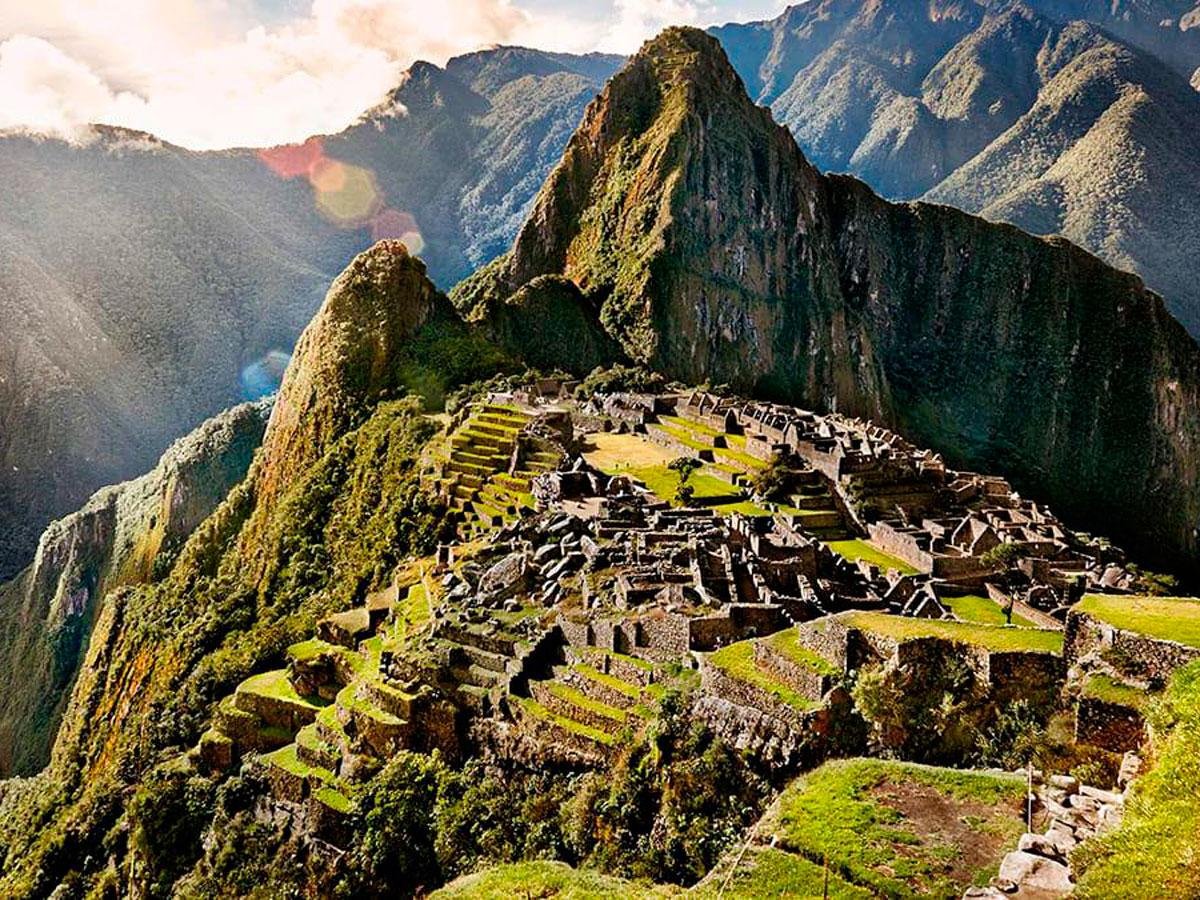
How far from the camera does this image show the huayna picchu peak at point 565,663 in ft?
39.8

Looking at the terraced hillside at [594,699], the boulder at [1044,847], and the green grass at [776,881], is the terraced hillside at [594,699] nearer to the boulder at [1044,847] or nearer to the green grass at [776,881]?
the green grass at [776,881]

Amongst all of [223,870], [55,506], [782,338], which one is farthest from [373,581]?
[55,506]

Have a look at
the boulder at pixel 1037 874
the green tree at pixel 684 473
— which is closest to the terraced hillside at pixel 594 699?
the boulder at pixel 1037 874

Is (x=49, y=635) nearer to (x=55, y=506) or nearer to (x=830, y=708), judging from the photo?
(x=55, y=506)

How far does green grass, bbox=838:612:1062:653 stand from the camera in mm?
14570

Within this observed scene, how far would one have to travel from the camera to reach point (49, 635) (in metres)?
105

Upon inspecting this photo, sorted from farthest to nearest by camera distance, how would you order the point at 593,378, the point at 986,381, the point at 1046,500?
the point at 986,381
the point at 1046,500
the point at 593,378

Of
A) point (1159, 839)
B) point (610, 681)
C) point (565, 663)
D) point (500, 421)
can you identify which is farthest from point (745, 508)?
point (1159, 839)

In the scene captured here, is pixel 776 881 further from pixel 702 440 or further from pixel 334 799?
pixel 702 440

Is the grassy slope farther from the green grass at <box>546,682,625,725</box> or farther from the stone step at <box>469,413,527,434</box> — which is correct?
the green grass at <box>546,682,625,725</box>

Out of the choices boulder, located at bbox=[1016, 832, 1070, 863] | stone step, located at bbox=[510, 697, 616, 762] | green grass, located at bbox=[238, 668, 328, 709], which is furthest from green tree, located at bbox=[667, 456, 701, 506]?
boulder, located at bbox=[1016, 832, 1070, 863]

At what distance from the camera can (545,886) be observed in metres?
12.3

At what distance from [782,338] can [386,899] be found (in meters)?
156

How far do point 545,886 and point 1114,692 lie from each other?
25.2 ft
